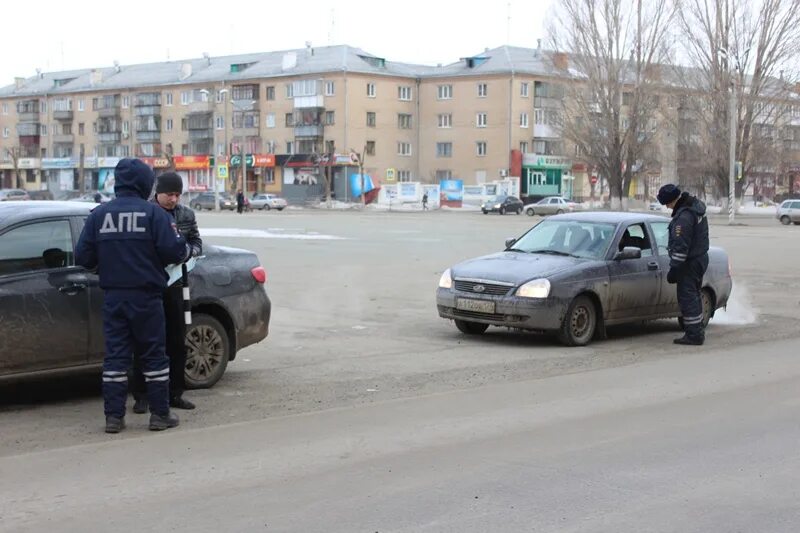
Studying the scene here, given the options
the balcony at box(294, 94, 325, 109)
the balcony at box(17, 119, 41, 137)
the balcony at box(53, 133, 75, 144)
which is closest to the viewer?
the balcony at box(294, 94, 325, 109)

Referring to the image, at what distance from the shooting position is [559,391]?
845 centimetres

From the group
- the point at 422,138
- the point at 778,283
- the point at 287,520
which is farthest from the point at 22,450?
the point at 422,138

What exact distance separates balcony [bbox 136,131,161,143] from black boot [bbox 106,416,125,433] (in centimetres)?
9750

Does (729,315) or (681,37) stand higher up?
(681,37)

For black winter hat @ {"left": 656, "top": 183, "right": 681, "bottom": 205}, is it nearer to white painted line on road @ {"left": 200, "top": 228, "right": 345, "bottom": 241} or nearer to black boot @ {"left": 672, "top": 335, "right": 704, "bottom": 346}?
black boot @ {"left": 672, "top": 335, "right": 704, "bottom": 346}

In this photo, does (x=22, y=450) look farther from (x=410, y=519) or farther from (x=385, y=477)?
(x=410, y=519)

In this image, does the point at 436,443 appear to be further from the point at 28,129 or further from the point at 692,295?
the point at 28,129

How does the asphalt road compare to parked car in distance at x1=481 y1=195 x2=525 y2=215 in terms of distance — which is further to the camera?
parked car in distance at x1=481 y1=195 x2=525 y2=215

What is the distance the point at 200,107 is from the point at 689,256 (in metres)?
89.4

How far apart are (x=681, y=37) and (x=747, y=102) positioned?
19.5ft

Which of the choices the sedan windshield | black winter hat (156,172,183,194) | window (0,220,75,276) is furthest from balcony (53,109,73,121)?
black winter hat (156,172,183,194)

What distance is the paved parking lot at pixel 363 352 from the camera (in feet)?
25.0

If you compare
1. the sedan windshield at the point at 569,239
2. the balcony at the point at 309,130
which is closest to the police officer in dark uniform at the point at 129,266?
the sedan windshield at the point at 569,239

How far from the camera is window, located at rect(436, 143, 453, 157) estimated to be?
Answer: 3538 inches
